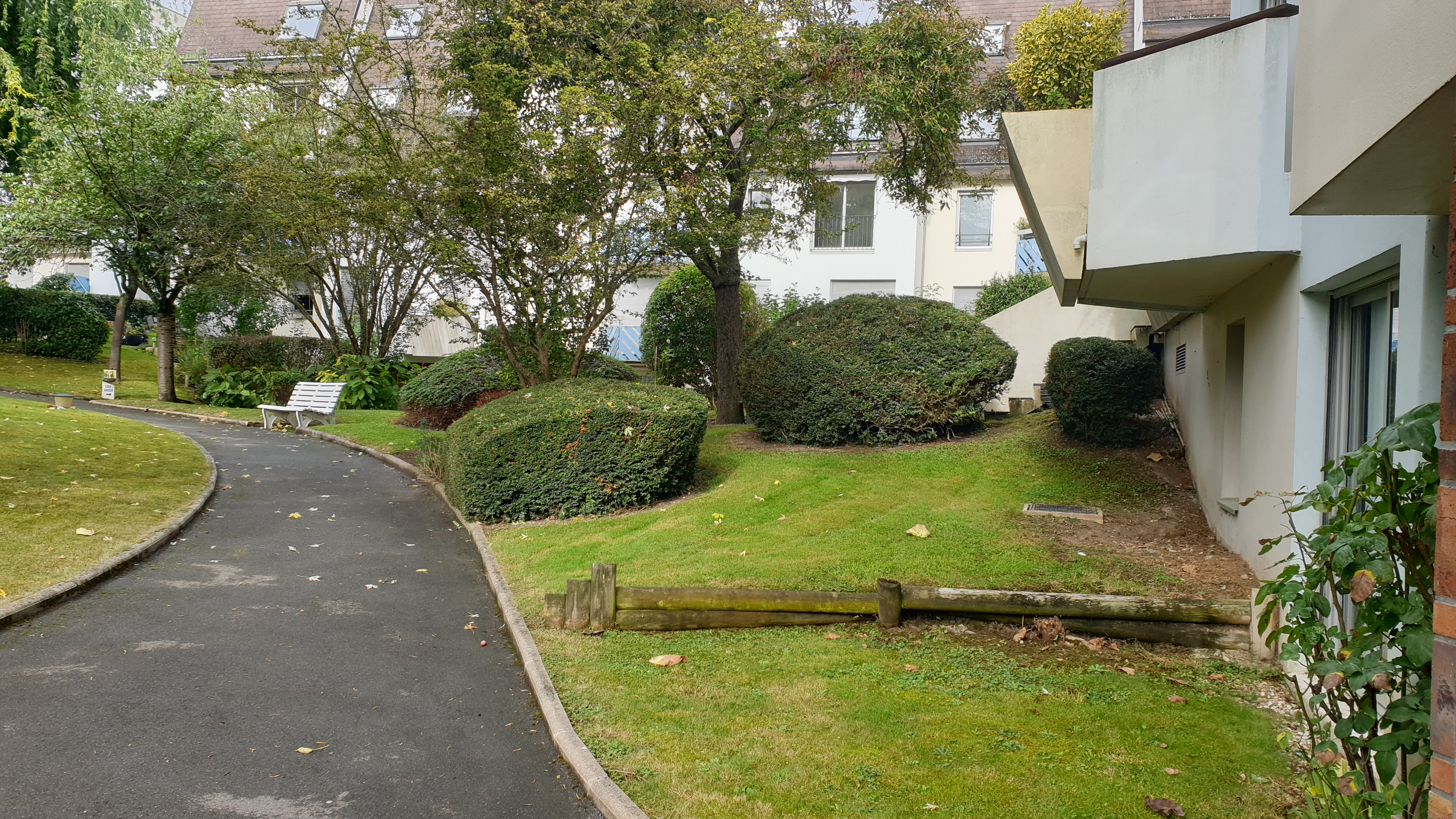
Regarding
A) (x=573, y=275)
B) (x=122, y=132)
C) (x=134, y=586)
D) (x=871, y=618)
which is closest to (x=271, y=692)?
(x=134, y=586)

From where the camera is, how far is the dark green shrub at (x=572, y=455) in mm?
11289

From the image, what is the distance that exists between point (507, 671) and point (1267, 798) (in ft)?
14.9

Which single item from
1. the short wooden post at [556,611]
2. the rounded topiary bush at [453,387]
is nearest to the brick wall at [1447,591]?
the short wooden post at [556,611]

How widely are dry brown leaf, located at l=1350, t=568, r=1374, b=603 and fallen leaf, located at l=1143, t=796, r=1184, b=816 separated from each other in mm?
1398

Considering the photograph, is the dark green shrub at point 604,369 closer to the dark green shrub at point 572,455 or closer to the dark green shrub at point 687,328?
the dark green shrub at point 687,328

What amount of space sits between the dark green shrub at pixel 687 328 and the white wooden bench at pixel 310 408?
7033mm

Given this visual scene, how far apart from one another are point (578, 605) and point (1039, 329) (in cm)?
1398

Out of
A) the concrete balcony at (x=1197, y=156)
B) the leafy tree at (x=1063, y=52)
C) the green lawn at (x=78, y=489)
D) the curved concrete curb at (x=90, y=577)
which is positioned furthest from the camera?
the leafy tree at (x=1063, y=52)

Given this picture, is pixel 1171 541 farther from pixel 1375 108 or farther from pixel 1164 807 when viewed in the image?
pixel 1375 108

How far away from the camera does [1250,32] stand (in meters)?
6.25

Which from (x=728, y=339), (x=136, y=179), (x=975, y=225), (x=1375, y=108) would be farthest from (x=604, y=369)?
(x=1375, y=108)

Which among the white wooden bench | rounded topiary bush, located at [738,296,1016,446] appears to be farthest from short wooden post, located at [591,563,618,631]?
the white wooden bench

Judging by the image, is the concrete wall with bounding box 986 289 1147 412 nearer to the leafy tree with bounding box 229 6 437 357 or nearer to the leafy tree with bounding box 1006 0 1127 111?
the leafy tree with bounding box 1006 0 1127 111

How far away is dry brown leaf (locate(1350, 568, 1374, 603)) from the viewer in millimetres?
3182
